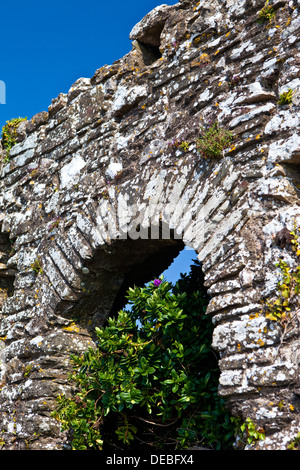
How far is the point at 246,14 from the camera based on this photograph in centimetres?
339

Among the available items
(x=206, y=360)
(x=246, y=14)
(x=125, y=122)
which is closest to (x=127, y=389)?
(x=206, y=360)

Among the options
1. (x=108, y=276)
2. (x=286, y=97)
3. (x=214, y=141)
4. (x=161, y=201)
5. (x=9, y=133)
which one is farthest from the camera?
(x=9, y=133)

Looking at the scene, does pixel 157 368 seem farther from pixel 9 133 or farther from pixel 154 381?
pixel 9 133

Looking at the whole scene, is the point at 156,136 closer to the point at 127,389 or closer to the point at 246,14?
the point at 246,14

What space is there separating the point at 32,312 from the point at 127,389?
4.87ft

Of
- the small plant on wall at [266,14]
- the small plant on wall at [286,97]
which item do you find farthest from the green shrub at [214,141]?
the small plant on wall at [266,14]

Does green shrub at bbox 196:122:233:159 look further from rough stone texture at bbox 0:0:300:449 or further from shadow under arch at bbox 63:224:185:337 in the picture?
shadow under arch at bbox 63:224:185:337

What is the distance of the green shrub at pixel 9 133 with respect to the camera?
5578 millimetres

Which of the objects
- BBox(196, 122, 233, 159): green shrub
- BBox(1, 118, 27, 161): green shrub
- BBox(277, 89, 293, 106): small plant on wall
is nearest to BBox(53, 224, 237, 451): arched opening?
BBox(196, 122, 233, 159): green shrub

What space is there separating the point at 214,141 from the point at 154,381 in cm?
165

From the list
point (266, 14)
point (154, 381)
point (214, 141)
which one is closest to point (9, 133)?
point (214, 141)

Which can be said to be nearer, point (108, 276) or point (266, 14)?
point (266, 14)

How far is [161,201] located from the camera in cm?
353

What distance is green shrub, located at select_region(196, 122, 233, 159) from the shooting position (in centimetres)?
317
